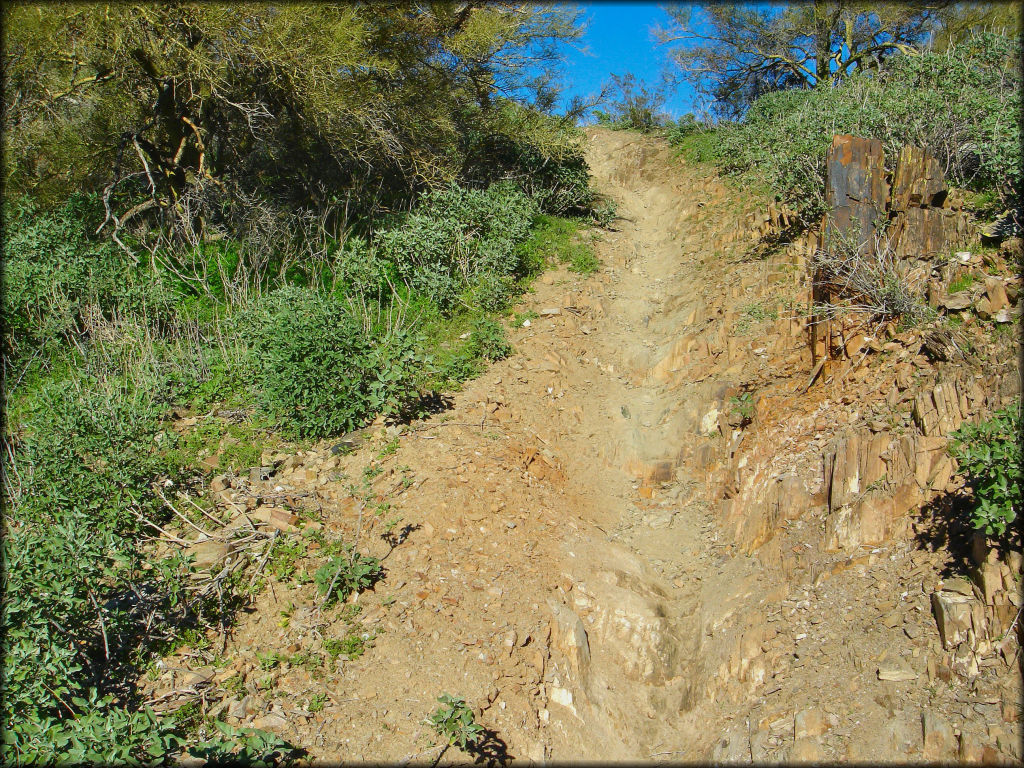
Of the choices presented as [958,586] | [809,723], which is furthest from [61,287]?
[958,586]

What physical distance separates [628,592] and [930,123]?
6.20m

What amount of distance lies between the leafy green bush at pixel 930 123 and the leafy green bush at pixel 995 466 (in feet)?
10.5

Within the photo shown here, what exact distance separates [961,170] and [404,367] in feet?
18.7

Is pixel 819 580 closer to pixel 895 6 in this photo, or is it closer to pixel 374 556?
pixel 374 556

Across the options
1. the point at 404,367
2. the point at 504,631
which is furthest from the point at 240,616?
the point at 404,367

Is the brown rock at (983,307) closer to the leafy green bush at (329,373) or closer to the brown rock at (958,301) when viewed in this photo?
the brown rock at (958,301)

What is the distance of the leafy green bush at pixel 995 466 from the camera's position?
127 inches

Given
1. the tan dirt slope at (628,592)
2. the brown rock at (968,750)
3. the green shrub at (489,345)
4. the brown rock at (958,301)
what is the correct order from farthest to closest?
the green shrub at (489,345)
the brown rock at (958,301)
the tan dirt slope at (628,592)
the brown rock at (968,750)

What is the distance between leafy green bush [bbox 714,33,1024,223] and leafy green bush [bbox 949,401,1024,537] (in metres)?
3.20

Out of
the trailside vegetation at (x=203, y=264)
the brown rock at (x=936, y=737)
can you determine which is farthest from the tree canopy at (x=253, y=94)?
the brown rock at (x=936, y=737)

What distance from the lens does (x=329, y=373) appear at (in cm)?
597

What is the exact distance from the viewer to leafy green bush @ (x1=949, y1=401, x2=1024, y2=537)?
3.22 metres

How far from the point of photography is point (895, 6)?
13.6m

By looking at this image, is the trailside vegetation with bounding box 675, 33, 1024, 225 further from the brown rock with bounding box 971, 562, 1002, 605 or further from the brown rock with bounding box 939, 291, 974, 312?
the brown rock with bounding box 971, 562, 1002, 605
